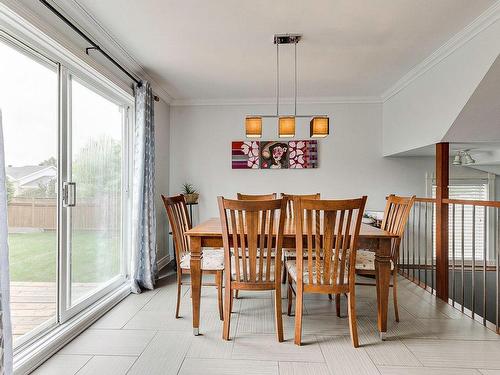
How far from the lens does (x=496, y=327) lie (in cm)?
244

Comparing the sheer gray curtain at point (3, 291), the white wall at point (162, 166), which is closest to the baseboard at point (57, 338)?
the sheer gray curtain at point (3, 291)

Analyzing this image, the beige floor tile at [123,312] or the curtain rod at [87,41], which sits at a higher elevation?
the curtain rod at [87,41]

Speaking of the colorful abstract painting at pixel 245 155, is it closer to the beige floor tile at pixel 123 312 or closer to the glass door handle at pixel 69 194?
the beige floor tile at pixel 123 312

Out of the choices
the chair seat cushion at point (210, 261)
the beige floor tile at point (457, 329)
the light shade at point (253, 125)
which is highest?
the light shade at point (253, 125)

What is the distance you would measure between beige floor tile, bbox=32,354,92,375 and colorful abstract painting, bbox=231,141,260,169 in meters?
3.20

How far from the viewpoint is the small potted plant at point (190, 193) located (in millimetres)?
4434

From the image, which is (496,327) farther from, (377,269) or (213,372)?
(213,372)

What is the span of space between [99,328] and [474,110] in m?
3.76

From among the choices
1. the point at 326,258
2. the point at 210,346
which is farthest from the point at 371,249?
the point at 210,346

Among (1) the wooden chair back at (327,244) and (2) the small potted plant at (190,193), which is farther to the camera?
(2) the small potted plant at (190,193)

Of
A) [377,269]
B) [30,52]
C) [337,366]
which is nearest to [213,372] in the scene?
[337,366]

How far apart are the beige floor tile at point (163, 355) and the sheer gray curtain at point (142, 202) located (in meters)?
1.12

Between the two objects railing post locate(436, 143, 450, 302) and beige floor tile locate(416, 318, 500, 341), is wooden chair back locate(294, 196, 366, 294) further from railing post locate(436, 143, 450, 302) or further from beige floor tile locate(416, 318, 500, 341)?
railing post locate(436, 143, 450, 302)

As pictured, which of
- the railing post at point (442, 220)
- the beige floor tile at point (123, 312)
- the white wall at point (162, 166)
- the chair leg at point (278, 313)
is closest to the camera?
the chair leg at point (278, 313)
